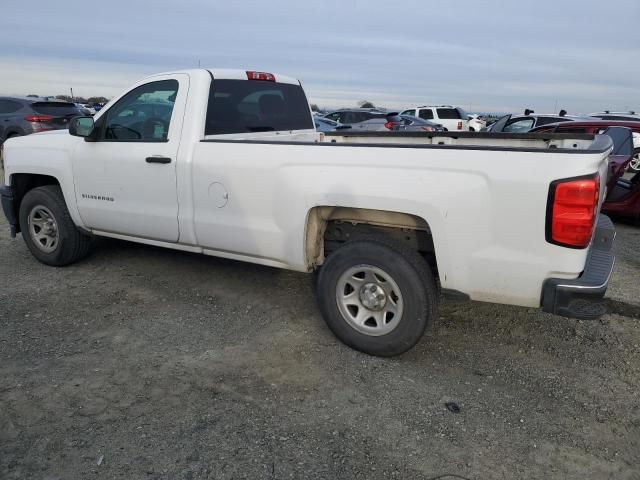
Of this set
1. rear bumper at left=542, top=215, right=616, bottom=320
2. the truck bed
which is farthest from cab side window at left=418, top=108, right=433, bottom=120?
rear bumper at left=542, top=215, right=616, bottom=320

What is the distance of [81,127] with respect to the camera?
14.6 ft

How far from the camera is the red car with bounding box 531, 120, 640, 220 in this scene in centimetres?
670

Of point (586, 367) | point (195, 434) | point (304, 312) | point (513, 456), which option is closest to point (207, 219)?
point (304, 312)

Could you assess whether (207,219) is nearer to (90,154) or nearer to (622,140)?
(90,154)

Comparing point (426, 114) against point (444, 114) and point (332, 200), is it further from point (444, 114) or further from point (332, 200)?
point (332, 200)

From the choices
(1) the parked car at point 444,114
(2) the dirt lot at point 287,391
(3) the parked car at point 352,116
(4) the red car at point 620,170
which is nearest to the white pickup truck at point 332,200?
(2) the dirt lot at point 287,391

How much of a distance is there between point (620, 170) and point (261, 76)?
4984 millimetres

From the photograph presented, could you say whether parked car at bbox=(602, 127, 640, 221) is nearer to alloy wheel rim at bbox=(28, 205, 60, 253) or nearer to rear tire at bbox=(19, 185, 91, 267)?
rear tire at bbox=(19, 185, 91, 267)

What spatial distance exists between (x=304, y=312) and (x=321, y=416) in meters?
1.42

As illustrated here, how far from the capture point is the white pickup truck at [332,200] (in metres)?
2.84

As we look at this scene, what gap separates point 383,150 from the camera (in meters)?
3.15

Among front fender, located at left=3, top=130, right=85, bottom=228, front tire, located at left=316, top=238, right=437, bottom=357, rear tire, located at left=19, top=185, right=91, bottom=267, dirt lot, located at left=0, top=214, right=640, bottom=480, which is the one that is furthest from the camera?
rear tire, located at left=19, top=185, right=91, bottom=267

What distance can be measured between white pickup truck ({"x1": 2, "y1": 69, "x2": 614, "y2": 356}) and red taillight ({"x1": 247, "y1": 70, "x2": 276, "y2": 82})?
1 cm

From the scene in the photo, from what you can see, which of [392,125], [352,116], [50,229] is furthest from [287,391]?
[352,116]
